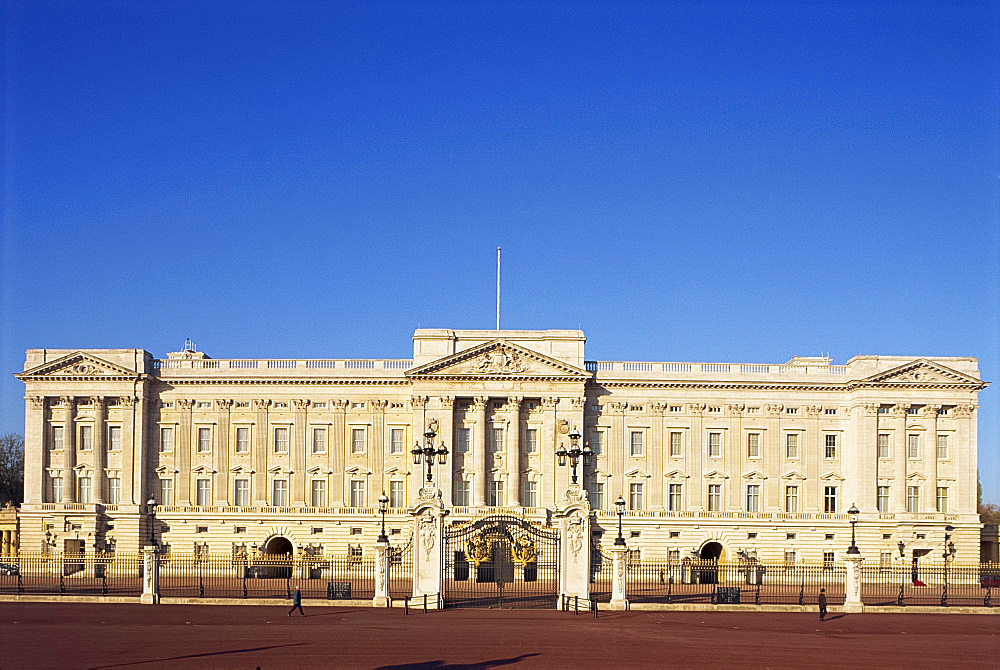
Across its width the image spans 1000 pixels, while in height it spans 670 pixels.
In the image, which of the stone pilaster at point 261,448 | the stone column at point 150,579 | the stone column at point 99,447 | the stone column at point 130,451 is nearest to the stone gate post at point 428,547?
the stone column at point 150,579

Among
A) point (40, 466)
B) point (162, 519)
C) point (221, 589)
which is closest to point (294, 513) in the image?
point (162, 519)

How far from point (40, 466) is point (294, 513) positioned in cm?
1877

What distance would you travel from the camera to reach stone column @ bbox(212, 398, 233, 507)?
80.9m

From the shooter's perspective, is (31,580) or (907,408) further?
(907,408)

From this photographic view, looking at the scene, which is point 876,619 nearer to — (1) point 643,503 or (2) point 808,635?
(2) point 808,635

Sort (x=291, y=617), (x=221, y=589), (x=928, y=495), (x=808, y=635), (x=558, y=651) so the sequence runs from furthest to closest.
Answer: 1. (x=928, y=495)
2. (x=221, y=589)
3. (x=291, y=617)
4. (x=808, y=635)
5. (x=558, y=651)

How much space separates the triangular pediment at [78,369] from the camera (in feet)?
261

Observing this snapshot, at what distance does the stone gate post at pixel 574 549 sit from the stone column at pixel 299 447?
1413 inches

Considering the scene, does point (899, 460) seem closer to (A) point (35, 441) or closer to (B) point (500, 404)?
(B) point (500, 404)

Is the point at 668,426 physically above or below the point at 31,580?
above

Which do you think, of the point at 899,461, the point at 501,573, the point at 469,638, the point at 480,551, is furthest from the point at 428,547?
the point at 899,461

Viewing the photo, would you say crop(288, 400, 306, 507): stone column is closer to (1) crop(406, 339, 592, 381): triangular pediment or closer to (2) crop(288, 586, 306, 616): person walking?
(1) crop(406, 339, 592, 381): triangular pediment

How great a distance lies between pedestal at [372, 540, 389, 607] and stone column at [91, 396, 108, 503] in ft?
126

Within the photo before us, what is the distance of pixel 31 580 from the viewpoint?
65.2 m
